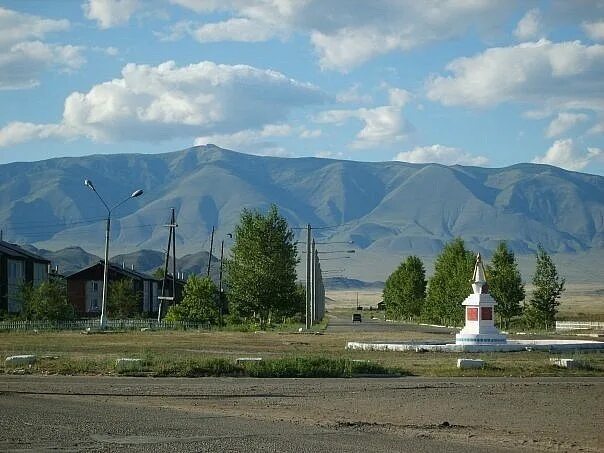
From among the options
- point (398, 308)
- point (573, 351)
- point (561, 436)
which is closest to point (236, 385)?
point (561, 436)

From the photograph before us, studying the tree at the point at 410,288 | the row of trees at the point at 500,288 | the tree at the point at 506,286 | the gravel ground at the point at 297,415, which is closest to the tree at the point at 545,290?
the row of trees at the point at 500,288

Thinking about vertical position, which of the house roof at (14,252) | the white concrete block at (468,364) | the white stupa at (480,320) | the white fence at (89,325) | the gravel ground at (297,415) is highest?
the house roof at (14,252)

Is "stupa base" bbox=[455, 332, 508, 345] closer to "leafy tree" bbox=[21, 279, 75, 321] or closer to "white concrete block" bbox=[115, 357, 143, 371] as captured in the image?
"white concrete block" bbox=[115, 357, 143, 371]

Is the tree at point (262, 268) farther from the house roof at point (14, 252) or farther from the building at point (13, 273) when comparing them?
the house roof at point (14, 252)

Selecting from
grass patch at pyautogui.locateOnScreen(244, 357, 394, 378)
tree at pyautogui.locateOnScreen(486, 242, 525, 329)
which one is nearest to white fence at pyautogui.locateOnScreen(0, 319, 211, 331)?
tree at pyautogui.locateOnScreen(486, 242, 525, 329)

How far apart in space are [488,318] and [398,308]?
70.2 meters

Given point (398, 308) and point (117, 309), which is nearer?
point (117, 309)

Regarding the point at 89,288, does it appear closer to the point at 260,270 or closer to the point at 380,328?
the point at 260,270

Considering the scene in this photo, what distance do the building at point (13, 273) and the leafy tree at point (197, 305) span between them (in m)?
22.2

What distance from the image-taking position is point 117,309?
10006cm

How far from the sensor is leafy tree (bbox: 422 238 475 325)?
8150cm

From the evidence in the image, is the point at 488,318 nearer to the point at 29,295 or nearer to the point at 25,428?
the point at 25,428

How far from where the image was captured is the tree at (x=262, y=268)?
274ft

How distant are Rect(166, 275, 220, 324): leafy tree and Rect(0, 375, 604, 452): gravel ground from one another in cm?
5018
